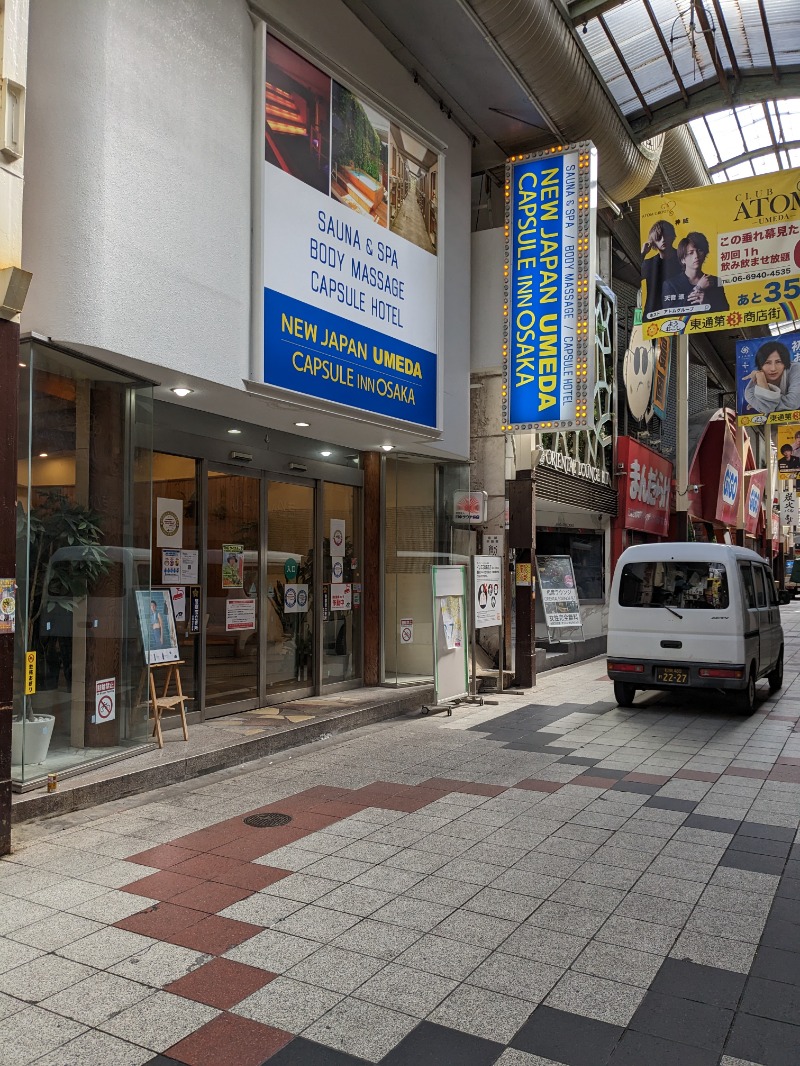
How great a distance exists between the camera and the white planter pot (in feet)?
20.4

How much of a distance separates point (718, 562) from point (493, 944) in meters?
7.17

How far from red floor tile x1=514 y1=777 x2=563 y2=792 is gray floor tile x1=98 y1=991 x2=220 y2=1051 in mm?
3913

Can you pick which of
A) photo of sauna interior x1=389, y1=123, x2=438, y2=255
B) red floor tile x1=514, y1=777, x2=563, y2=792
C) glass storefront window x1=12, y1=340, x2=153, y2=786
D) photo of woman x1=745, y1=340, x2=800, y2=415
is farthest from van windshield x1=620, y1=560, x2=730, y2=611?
photo of woman x1=745, y1=340, x2=800, y2=415

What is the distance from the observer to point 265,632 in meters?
9.86

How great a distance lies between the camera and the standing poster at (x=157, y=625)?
751 cm

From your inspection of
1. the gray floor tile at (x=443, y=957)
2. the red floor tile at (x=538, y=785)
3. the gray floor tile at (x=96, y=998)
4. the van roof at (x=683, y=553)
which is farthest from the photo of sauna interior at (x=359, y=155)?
the gray floor tile at (x=96, y=998)

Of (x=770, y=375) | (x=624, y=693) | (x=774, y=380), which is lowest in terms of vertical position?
(x=624, y=693)

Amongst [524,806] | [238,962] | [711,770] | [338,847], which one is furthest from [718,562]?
[238,962]

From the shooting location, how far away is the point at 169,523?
28.4 feet

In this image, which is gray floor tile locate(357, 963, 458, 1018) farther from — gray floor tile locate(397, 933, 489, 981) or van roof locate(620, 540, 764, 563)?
van roof locate(620, 540, 764, 563)

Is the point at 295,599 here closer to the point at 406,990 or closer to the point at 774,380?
the point at 406,990

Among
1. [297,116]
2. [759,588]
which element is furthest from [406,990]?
[759,588]

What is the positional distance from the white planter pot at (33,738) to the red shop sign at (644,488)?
608 inches

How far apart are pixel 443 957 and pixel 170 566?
5.62 meters
